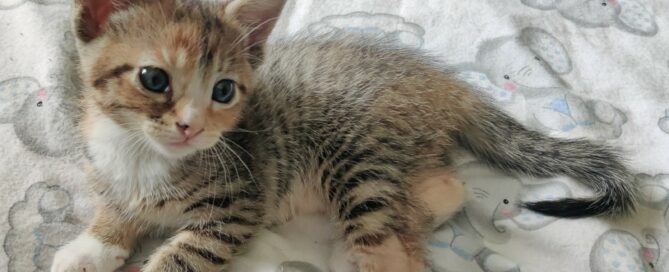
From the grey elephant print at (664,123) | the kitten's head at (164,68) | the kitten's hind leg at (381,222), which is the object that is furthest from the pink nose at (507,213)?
the kitten's head at (164,68)

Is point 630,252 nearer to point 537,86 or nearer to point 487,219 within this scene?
point 487,219

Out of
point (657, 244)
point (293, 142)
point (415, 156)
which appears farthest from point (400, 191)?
point (657, 244)

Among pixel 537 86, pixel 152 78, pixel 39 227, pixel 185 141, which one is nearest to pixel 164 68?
pixel 152 78

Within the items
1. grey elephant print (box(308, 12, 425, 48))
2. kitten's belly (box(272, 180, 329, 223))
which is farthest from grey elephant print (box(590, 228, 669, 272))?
grey elephant print (box(308, 12, 425, 48))

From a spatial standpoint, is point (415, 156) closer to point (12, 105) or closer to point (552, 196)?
point (552, 196)

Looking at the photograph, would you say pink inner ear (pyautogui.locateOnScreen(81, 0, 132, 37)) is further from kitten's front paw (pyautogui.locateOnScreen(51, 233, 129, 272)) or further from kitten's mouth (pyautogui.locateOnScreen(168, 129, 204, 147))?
kitten's front paw (pyautogui.locateOnScreen(51, 233, 129, 272))

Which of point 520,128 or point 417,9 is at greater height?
point 417,9
